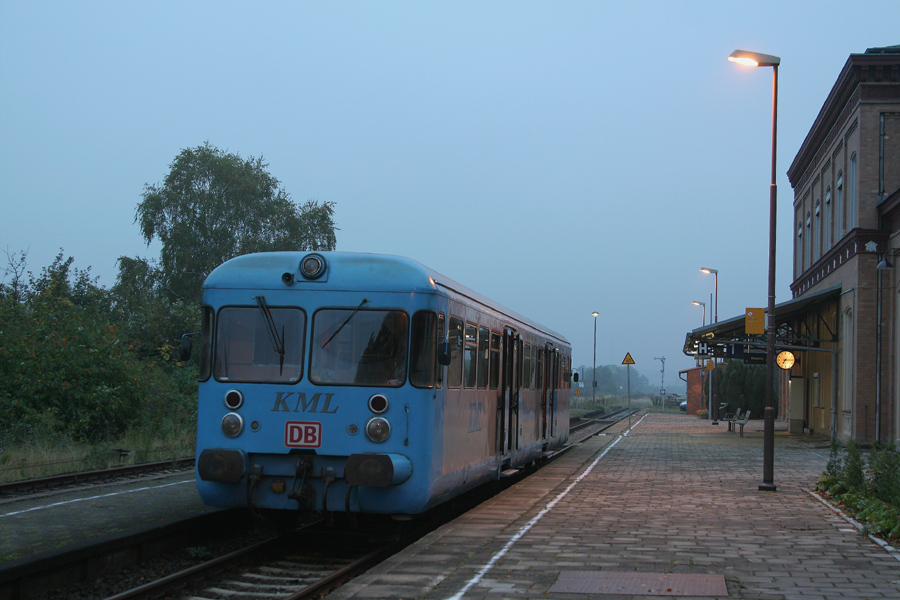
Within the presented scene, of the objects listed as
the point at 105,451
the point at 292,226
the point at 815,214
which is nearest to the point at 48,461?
the point at 105,451

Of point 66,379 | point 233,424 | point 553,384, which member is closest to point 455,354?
point 233,424

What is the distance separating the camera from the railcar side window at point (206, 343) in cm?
923

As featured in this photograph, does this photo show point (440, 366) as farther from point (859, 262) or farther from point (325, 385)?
point (859, 262)

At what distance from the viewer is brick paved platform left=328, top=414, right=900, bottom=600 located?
6926mm

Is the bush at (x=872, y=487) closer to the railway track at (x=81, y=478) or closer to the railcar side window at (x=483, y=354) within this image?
the railcar side window at (x=483, y=354)

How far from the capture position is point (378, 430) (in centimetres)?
873

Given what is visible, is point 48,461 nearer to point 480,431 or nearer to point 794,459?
point 480,431

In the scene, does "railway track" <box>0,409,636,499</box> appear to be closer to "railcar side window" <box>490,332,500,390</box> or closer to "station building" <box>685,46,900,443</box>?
"railcar side window" <box>490,332,500,390</box>

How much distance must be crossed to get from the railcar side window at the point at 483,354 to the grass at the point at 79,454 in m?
7.30

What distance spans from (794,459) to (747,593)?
15.6m

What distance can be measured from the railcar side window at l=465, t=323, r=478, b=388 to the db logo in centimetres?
243

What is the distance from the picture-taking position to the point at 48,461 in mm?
15555

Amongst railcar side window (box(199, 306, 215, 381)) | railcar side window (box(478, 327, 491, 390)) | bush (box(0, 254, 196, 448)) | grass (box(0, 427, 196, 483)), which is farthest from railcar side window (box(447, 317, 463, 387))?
bush (box(0, 254, 196, 448))

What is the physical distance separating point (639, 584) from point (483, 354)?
5.10 m
